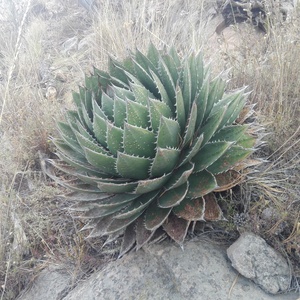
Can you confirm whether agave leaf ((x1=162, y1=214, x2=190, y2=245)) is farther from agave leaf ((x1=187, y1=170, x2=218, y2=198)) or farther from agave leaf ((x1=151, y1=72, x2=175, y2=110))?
agave leaf ((x1=151, y1=72, x2=175, y2=110))

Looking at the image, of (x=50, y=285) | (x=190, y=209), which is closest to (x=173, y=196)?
(x=190, y=209)

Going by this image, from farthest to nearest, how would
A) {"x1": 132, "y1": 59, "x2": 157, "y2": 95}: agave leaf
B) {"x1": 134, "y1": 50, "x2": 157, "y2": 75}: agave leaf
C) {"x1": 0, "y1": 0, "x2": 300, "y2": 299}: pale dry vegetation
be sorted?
{"x1": 134, "y1": 50, "x2": 157, "y2": 75}: agave leaf, {"x1": 132, "y1": 59, "x2": 157, "y2": 95}: agave leaf, {"x1": 0, "y1": 0, "x2": 300, "y2": 299}: pale dry vegetation

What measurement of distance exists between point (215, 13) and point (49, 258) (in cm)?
408

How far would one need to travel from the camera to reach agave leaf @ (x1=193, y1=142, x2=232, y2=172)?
187 cm

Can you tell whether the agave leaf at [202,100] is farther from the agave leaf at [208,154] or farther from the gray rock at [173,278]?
the gray rock at [173,278]

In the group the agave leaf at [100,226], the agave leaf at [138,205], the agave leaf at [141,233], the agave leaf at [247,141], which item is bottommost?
the agave leaf at [247,141]

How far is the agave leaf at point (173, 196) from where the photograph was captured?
186 cm

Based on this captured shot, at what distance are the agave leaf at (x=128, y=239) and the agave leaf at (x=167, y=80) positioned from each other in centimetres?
78

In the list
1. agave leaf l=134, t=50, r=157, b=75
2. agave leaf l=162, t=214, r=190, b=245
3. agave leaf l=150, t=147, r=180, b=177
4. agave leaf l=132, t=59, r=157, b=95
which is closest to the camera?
agave leaf l=150, t=147, r=180, b=177

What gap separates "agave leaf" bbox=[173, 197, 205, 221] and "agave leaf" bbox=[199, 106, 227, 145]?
0.32 metres

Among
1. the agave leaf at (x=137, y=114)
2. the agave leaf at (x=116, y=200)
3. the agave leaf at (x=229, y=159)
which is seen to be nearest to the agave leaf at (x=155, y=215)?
the agave leaf at (x=116, y=200)

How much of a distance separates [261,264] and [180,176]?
613 millimetres

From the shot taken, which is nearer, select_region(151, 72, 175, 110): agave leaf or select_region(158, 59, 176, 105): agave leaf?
select_region(151, 72, 175, 110): agave leaf

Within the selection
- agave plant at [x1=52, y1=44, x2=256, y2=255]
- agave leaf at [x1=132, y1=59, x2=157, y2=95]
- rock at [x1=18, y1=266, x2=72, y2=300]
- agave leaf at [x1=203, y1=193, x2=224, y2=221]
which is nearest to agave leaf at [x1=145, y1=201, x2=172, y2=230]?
agave plant at [x1=52, y1=44, x2=256, y2=255]
